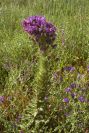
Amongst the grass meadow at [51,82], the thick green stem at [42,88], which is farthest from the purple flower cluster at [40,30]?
the grass meadow at [51,82]

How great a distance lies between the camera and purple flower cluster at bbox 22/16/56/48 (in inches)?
94.0

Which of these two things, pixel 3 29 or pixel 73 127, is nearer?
pixel 73 127

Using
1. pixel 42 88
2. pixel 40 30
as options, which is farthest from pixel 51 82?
pixel 40 30

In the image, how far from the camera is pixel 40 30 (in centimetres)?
237

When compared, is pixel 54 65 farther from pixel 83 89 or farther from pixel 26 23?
pixel 26 23

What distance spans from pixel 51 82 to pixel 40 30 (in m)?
0.88

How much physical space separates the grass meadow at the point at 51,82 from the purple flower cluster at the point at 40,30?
534 mm

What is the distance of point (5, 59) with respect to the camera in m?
3.84

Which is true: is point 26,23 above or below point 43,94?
above

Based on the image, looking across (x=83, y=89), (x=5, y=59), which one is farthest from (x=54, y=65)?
(x=83, y=89)

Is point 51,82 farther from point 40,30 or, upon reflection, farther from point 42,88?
point 40,30

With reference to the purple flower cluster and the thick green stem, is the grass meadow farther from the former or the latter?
the purple flower cluster

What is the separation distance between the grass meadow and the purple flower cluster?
0.53 meters

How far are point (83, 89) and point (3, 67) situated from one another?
1170 millimetres
